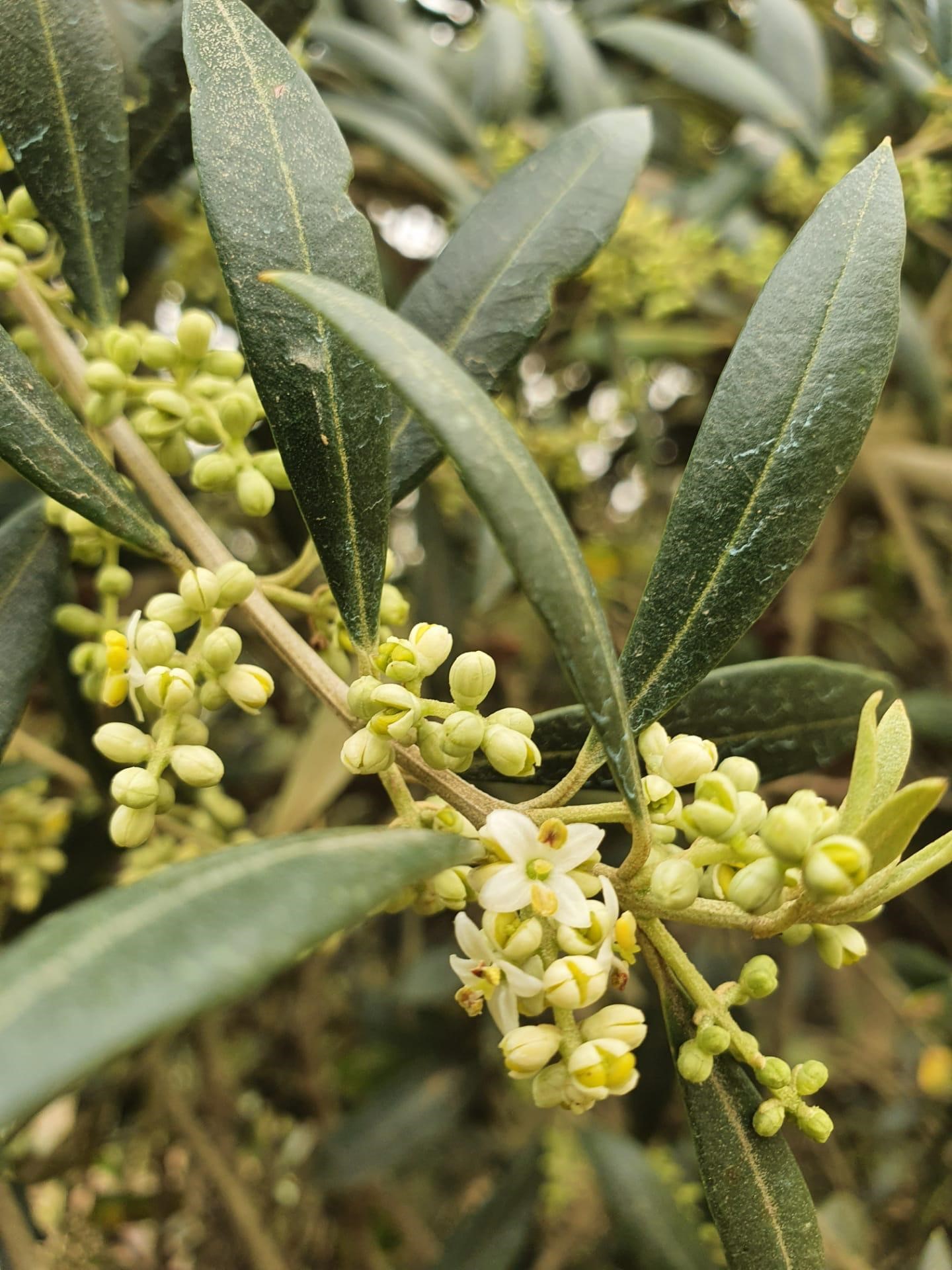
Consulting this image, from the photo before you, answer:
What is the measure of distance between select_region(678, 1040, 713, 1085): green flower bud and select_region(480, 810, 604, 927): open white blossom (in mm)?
164

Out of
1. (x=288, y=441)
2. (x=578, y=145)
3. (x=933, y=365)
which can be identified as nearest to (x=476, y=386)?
(x=288, y=441)

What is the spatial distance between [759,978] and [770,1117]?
0.10m

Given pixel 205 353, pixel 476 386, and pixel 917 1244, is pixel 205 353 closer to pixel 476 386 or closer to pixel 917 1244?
pixel 476 386

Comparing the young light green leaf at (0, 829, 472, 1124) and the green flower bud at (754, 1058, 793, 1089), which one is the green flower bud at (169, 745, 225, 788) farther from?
the green flower bud at (754, 1058, 793, 1089)

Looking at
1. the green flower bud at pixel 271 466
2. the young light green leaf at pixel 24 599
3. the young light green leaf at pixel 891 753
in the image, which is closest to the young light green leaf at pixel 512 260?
the green flower bud at pixel 271 466

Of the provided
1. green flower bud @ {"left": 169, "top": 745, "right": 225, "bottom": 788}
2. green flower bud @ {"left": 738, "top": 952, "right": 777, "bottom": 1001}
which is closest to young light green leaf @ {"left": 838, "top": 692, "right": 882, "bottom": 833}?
green flower bud @ {"left": 738, "top": 952, "right": 777, "bottom": 1001}

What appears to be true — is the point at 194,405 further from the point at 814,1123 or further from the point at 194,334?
the point at 814,1123

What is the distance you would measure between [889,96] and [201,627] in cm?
162

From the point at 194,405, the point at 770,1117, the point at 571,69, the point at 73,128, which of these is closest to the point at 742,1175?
the point at 770,1117

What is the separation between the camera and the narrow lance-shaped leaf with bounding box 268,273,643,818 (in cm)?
47

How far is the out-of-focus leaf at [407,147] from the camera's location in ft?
4.18

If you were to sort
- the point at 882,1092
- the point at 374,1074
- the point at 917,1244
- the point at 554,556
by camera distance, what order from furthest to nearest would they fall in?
the point at 374,1074
the point at 882,1092
the point at 917,1244
the point at 554,556

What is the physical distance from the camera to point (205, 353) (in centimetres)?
85

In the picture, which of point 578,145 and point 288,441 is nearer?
point 288,441
